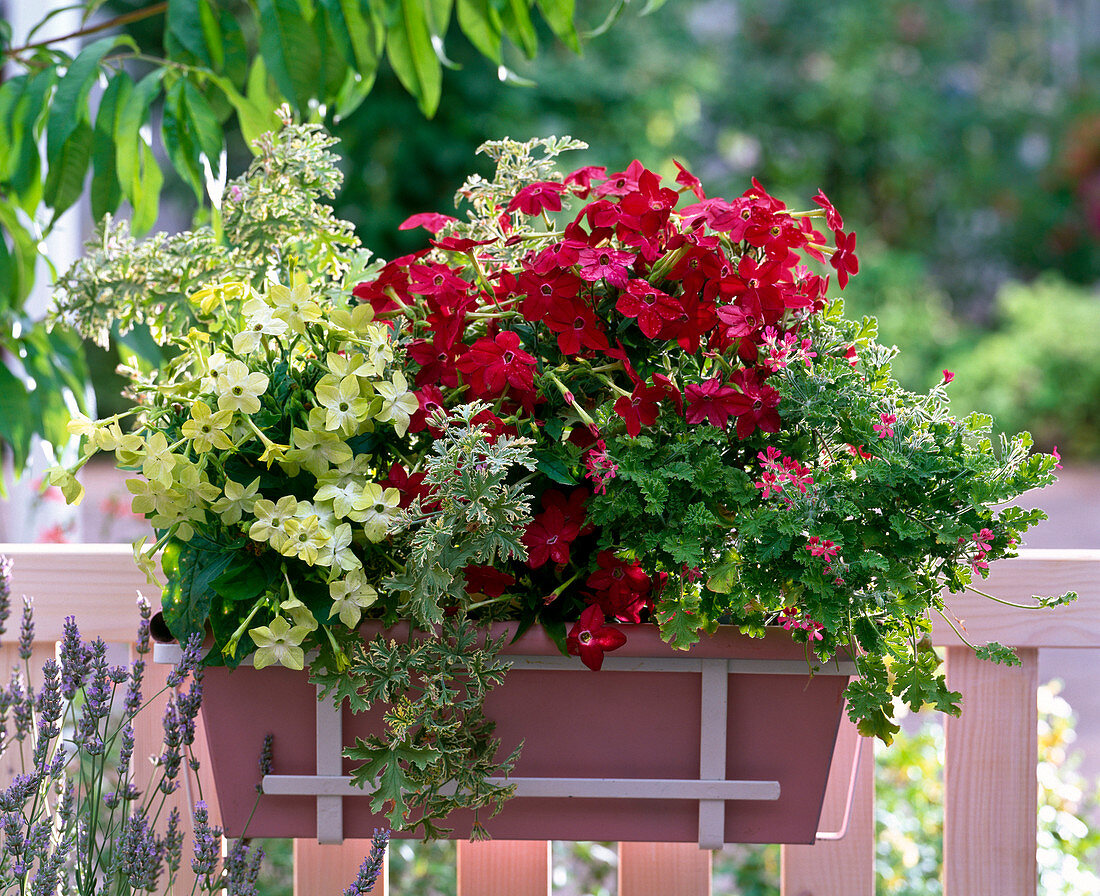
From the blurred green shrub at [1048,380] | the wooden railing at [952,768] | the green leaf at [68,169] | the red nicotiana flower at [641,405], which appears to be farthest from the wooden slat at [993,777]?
the blurred green shrub at [1048,380]

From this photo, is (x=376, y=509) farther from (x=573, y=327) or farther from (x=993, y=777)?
(x=993, y=777)

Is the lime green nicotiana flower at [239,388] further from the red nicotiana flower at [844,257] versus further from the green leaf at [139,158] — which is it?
the red nicotiana flower at [844,257]

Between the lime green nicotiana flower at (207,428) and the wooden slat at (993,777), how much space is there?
29.7 inches

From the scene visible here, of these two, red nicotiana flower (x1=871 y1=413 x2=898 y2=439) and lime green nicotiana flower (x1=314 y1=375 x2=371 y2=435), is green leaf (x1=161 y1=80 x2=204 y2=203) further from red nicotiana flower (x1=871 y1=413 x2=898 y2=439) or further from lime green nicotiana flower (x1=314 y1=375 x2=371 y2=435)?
red nicotiana flower (x1=871 y1=413 x2=898 y2=439)

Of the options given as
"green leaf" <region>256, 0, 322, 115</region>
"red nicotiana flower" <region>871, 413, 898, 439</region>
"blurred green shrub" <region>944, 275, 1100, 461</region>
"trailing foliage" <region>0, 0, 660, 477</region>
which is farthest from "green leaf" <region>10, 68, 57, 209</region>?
"blurred green shrub" <region>944, 275, 1100, 461</region>

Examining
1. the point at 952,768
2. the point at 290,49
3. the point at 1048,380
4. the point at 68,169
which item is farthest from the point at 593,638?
the point at 1048,380

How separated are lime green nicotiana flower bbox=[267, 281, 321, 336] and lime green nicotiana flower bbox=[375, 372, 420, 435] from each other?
88mm

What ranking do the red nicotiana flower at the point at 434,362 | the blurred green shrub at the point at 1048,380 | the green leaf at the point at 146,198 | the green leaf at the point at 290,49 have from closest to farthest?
1. the red nicotiana flower at the point at 434,362
2. the green leaf at the point at 290,49
3. the green leaf at the point at 146,198
4. the blurred green shrub at the point at 1048,380

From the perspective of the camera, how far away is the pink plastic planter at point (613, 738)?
31.6 inches

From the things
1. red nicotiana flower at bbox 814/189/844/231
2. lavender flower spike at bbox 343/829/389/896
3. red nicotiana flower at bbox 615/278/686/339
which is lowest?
lavender flower spike at bbox 343/829/389/896

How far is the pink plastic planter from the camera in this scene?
0.80 metres

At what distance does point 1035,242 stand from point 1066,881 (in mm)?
6578

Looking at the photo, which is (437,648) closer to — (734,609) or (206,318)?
(734,609)

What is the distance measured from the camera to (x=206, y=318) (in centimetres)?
89
